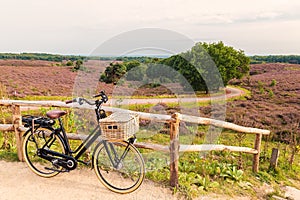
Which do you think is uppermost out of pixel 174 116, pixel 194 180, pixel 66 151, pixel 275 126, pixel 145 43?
pixel 145 43

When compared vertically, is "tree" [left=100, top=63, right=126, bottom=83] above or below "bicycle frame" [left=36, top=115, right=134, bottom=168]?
above

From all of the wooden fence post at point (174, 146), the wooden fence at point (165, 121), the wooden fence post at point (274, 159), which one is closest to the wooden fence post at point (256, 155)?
the wooden fence post at point (274, 159)

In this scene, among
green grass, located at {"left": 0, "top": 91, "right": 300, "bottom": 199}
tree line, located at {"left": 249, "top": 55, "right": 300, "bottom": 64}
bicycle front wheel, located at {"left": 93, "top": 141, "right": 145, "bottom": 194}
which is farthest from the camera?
tree line, located at {"left": 249, "top": 55, "right": 300, "bottom": 64}

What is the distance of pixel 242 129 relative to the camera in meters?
4.69

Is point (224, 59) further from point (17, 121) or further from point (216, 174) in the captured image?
point (17, 121)

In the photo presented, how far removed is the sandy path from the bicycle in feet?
0.38

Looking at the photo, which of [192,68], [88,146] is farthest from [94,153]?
[192,68]

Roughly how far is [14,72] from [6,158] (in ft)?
87.6

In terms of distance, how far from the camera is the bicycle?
133 inches

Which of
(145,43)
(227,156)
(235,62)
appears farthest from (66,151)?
(235,62)

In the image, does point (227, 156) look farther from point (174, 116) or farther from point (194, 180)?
point (174, 116)

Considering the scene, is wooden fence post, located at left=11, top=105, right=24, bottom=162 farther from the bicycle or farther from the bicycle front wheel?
the bicycle front wheel

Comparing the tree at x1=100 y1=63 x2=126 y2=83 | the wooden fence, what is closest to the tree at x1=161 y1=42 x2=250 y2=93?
the tree at x1=100 y1=63 x2=126 y2=83

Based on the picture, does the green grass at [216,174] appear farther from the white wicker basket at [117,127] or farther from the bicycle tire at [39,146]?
the white wicker basket at [117,127]
